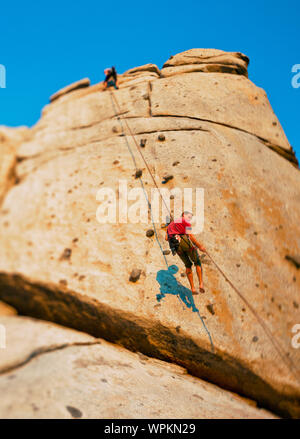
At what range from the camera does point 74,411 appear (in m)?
2.59

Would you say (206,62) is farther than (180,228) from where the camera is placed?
Yes

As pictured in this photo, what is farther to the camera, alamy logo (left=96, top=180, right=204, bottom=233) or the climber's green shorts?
alamy logo (left=96, top=180, right=204, bottom=233)

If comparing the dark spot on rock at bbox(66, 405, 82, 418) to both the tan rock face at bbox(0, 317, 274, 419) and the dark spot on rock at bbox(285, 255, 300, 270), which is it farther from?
the dark spot on rock at bbox(285, 255, 300, 270)

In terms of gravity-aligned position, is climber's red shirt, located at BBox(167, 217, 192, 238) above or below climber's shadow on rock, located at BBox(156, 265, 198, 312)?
above

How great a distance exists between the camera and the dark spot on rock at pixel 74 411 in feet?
8.37

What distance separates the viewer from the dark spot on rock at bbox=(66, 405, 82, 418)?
2.55 metres

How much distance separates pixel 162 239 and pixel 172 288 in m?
1.04

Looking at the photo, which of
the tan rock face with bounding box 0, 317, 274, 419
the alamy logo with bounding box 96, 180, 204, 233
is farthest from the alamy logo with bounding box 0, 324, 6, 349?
the alamy logo with bounding box 96, 180, 204, 233

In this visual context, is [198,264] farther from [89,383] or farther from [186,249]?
[89,383]

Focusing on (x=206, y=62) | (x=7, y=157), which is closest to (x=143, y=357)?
(x=7, y=157)

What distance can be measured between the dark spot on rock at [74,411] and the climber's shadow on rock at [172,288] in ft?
7.95

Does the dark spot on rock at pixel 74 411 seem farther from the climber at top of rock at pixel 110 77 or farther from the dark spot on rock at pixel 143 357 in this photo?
the climber at top of rock at pixel 110 77

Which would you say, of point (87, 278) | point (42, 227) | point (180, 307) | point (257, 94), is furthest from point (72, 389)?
point (257, 94)

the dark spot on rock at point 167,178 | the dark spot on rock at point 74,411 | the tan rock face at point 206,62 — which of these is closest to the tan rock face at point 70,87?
the tan rock face at point 206,62
